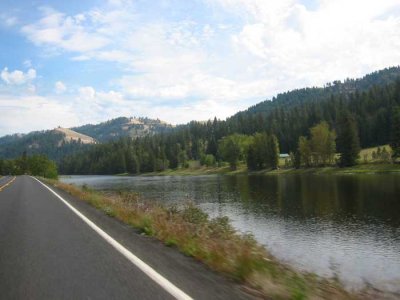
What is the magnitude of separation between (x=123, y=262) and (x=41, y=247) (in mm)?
3108

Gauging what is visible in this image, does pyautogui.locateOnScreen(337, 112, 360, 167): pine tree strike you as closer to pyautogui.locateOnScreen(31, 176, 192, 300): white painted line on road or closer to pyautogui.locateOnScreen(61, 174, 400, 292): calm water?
pyautogui.locateOnScreen(61, 174, 400, 292): calm water

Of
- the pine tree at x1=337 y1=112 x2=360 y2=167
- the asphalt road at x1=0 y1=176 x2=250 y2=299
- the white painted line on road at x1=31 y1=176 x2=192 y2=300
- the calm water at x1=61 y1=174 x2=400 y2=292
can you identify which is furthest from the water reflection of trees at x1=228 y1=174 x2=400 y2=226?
the pine tree at x1=337 y1=112 x2=360 y2=167

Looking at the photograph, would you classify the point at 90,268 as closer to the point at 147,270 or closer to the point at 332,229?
the point at 147,270

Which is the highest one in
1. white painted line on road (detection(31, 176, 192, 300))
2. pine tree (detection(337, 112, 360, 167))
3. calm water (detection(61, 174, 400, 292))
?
pine tree (detection(337, 112, 360, 167))

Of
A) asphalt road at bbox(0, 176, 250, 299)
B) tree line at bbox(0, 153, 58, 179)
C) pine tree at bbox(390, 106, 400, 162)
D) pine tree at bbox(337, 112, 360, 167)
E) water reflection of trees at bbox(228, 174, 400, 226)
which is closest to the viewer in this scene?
asphalt road at bbox(0, 176, 250, 299)

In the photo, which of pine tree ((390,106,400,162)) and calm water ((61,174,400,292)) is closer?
calm water ((61,174,400,292))

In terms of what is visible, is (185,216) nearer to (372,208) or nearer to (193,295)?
(193,295)

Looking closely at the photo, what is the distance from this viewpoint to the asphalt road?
6551 millimetres

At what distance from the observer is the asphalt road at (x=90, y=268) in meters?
6.55

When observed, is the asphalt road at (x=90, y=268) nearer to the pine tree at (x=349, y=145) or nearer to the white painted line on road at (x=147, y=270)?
the white painted line on road at (x=147, y=270)

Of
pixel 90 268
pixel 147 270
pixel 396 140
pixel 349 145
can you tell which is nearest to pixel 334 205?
pixel 147 270

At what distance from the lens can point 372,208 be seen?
36875 mm

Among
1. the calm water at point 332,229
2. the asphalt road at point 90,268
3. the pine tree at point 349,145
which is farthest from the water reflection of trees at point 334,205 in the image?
the pine tree at point 349,145

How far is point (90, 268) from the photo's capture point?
27.1 feet
